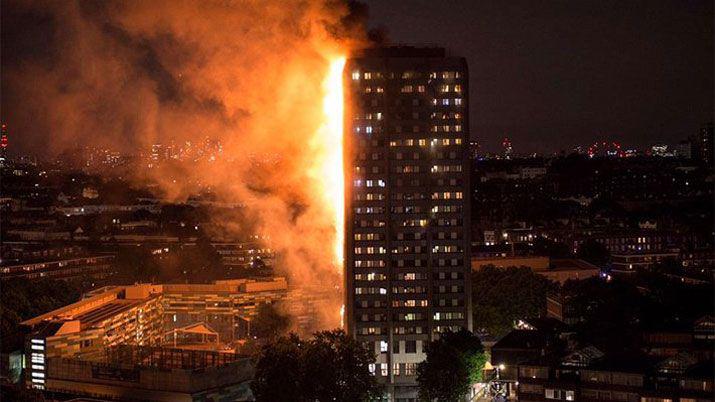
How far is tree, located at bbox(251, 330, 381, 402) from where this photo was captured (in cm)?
2506

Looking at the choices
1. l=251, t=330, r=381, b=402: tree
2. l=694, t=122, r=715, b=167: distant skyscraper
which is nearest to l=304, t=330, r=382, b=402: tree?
l=251, t=330, r=381, b=402: tree

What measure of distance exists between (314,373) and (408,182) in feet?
24.4

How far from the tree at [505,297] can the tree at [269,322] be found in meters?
6.11

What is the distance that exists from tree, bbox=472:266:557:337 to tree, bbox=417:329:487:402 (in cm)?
559

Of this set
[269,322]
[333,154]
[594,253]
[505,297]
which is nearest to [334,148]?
[333,154]

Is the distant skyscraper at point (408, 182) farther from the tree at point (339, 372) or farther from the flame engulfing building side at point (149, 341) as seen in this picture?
the flame engulfing building side at point (149, 341)

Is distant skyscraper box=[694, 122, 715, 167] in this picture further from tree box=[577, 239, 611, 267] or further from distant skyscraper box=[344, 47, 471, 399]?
distant skyscraper box=[344, 47, 471, 399]

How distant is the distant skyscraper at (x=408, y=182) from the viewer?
30.6 m

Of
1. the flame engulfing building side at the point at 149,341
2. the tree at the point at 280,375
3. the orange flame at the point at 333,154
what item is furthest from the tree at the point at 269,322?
→ the tree at the point at 280,375

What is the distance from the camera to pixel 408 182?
30953 mm

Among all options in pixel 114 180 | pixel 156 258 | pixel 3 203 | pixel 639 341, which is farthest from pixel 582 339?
pixel 114 180

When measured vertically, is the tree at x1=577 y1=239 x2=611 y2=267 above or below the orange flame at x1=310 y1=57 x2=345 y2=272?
below

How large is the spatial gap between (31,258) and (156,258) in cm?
631

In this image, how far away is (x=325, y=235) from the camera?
1405 inches
